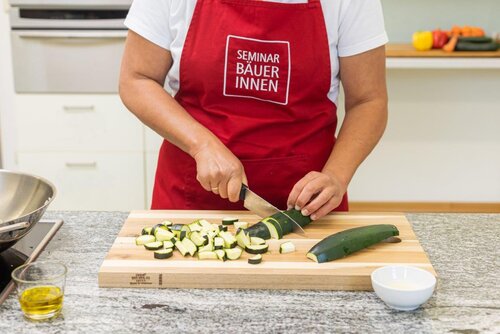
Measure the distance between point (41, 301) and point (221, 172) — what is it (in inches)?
17.9

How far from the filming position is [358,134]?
1.57 m

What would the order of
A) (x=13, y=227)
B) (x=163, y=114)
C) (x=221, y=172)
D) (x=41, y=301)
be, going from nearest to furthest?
1. (x=41, y=301)
2. (x=13, y=227)
3. (x=221, y=172)
4. (x=163, y=114)

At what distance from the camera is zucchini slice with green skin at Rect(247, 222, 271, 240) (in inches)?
49.9

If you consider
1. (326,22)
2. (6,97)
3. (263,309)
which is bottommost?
(6,97)

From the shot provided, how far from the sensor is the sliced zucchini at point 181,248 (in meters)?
1.20

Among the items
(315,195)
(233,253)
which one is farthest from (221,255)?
(315,195)

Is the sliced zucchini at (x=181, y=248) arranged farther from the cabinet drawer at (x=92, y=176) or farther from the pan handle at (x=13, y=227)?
the cabinet drawer at (x=92, y=176)

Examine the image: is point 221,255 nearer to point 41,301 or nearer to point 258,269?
point 258,269

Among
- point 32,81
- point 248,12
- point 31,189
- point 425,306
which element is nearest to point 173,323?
point 425,306

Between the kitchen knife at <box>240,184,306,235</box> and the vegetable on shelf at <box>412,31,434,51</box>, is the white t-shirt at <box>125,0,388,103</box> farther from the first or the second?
the vegetable on shelf at <box>412,31,434,51</box>

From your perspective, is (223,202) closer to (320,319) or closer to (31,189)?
(31,189)

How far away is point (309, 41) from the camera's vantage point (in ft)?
5.05

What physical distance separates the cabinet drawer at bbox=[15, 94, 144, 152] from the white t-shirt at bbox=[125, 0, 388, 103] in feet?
5.15

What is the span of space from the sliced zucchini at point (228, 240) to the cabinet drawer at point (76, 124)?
1893 mm
